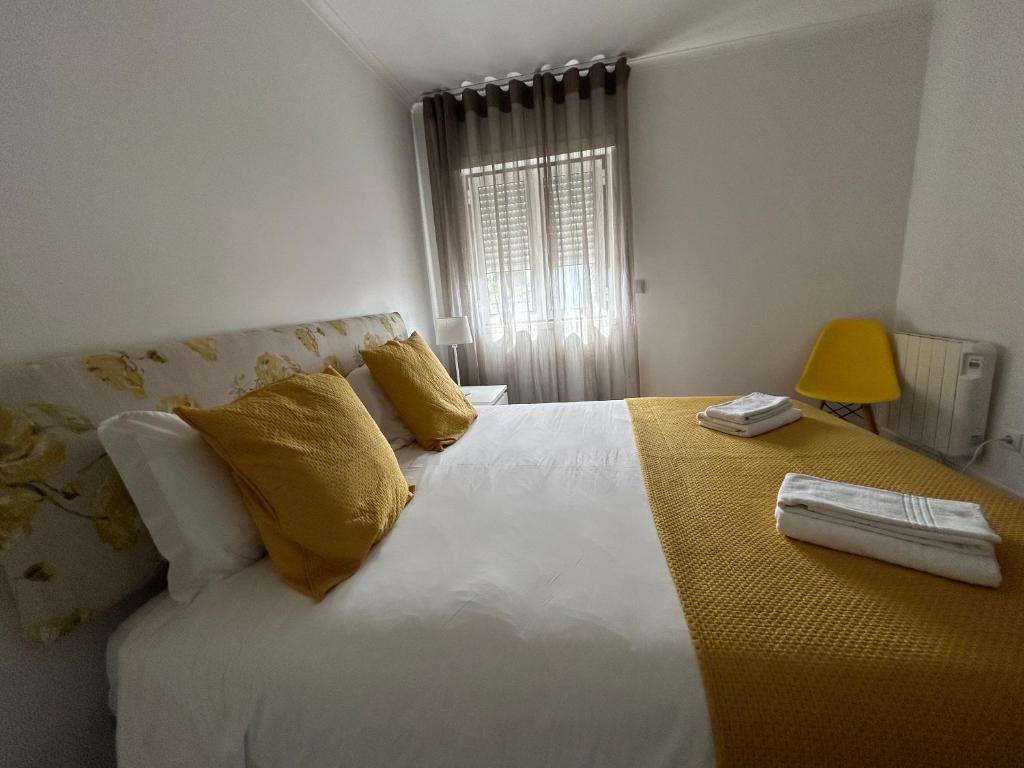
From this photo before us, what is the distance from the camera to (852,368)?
7.79ft

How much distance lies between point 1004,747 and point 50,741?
1.59 meters

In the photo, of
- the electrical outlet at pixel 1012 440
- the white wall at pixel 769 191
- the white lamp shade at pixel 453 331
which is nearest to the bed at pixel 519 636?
the electrical outlet at pixel 1012 440

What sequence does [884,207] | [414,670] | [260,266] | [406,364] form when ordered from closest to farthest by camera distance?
1. [414,670]
2. [260,266]
3. [406,364]
4. [884,207]

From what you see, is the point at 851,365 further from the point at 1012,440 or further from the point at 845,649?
the point at 845,649

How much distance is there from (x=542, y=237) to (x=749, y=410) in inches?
72.9

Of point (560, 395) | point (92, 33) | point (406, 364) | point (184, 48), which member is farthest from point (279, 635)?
point (560, 395)

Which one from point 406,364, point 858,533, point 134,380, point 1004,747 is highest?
point 134,380

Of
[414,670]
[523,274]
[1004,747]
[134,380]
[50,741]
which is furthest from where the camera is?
[523,274]

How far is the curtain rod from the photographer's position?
2502mm

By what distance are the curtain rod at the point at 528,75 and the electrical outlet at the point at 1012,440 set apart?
9.43ft

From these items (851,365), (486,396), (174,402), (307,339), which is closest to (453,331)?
(486,396)

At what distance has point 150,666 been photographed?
0.72 m

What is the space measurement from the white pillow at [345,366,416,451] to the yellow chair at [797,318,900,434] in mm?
2428

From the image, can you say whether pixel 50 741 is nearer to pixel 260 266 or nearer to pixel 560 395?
pixel 260 266
